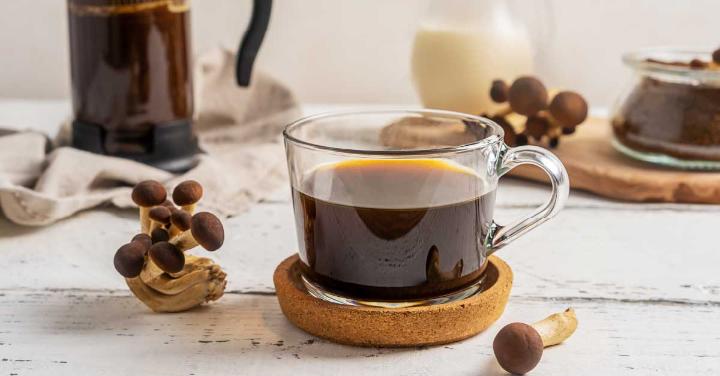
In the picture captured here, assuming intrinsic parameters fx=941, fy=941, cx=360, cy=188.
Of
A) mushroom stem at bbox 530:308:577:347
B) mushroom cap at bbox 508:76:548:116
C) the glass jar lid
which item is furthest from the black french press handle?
mushroom stem at bbox 530:308:577:347

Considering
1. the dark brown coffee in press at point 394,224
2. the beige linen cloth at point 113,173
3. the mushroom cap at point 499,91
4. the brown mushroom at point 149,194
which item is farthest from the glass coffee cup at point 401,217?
the mushroom cap at point 499,91

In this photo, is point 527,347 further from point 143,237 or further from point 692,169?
point 692,169

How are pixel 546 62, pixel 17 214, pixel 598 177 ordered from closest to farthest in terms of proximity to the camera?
pixel 17 214 < pixel 598 177 < pixel 546 62

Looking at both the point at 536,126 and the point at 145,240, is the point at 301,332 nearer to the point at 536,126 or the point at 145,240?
the point at 145,240

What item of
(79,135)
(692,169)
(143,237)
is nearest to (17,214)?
(79,135)

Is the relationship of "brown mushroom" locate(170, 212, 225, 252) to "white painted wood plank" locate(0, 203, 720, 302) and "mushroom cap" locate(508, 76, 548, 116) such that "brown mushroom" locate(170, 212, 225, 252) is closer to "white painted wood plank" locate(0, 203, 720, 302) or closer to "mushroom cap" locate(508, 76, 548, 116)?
"white painted wood plank" locate(0, 203, 720, 302)

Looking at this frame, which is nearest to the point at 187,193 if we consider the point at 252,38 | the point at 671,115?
the point at 252,38
